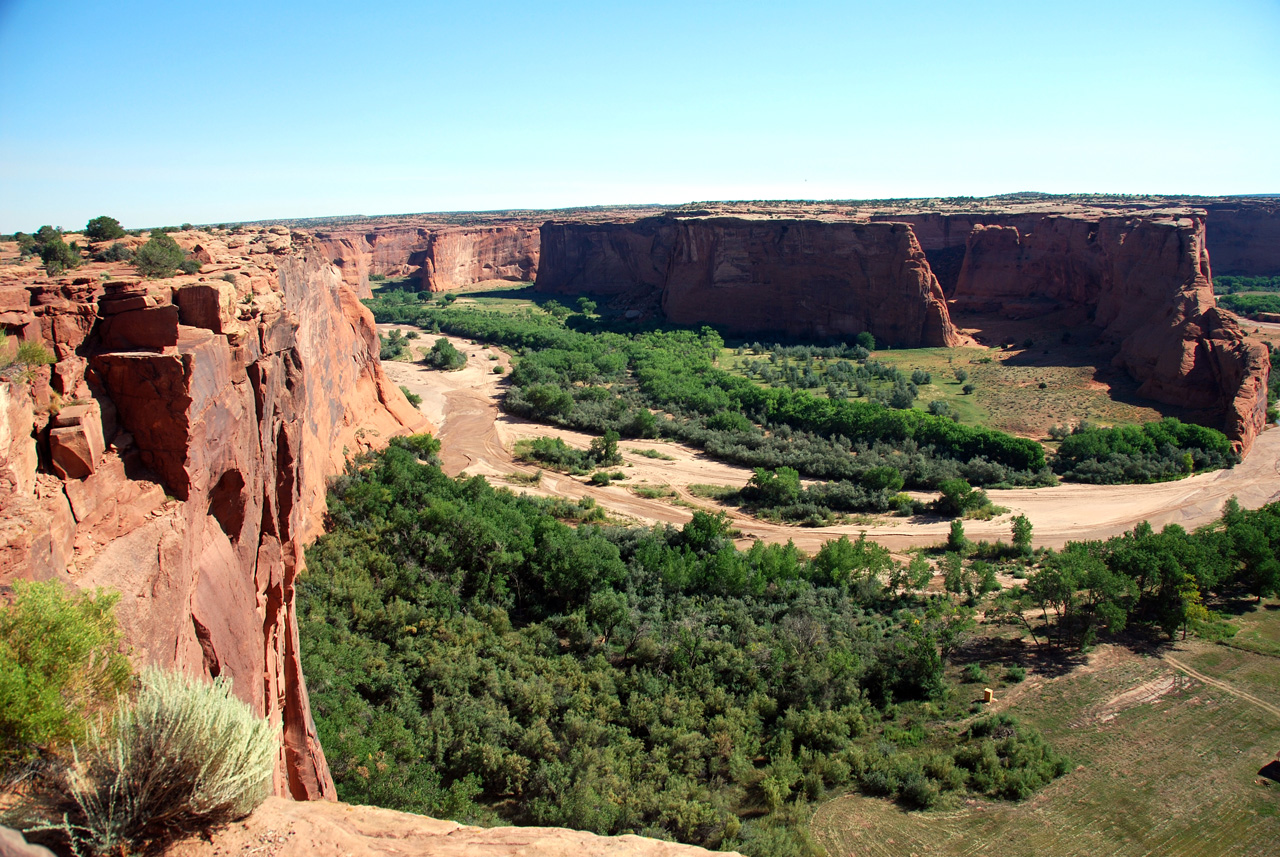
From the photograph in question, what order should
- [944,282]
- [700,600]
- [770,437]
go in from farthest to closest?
[944,282], [770,437], [700,600]

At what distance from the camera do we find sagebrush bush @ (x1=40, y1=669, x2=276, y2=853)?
20.4ft

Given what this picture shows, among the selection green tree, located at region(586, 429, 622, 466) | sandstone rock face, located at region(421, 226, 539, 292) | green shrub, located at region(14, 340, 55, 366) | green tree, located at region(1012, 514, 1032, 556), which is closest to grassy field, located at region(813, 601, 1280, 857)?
green tree, located at region(1012, 514, 1032, 556)

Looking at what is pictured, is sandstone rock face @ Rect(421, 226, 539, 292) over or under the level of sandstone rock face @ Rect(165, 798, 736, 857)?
over

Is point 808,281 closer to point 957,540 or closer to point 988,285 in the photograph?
point 988,285

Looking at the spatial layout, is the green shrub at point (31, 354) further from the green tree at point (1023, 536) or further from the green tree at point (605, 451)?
the green tree at point (605, 451)

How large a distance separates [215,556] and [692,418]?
3891 cm

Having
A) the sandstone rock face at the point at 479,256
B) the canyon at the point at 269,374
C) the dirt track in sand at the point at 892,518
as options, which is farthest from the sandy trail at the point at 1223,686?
the sandstone rock face at the point at 479,256

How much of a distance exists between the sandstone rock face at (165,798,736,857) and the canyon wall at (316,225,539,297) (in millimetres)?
101959

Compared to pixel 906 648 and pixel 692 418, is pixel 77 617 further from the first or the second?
pixel 692 418

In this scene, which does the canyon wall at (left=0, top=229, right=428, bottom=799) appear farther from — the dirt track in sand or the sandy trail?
the sandy trail

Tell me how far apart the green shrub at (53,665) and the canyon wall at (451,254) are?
10135 cm

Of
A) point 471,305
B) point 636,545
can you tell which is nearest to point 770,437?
point 636,545

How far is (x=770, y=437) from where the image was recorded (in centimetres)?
4422

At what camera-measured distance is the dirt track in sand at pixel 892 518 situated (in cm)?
3269
